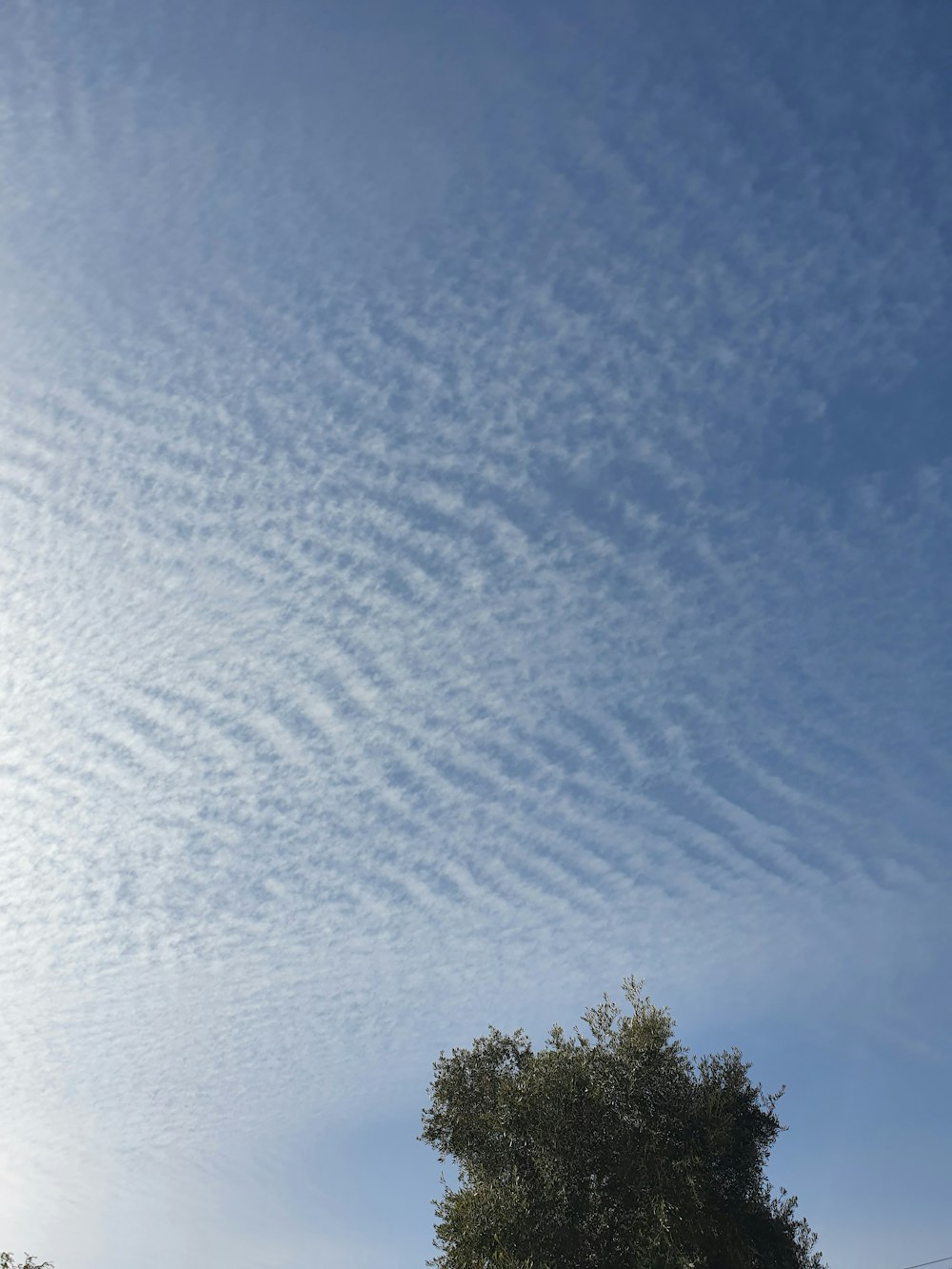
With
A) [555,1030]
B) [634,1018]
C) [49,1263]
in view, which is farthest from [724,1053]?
[49,1263]

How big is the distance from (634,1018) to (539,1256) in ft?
30.7

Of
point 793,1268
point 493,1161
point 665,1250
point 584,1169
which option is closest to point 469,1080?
point 493,1161

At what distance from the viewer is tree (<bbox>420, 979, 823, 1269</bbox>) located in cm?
3291

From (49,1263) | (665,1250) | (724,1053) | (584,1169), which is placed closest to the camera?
(665,1250)

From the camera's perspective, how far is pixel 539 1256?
32594mm

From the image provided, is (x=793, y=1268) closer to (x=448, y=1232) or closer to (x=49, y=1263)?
(x=448, y=1232)

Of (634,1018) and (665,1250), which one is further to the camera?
(634,1018)

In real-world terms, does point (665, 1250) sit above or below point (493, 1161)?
below

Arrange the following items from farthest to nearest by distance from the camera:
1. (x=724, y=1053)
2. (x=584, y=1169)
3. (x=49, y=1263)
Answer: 1. (x=49, y=1263)
2. (x=724, y=1053)
3. (x=584, y=1169)

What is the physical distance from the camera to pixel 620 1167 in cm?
3419

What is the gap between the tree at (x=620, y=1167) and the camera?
108 ft

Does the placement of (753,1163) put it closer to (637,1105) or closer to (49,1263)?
(637,1105)

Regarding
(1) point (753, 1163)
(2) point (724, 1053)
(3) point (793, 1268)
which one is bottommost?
(3) point (793, 1268)

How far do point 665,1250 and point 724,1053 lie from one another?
307 inches
